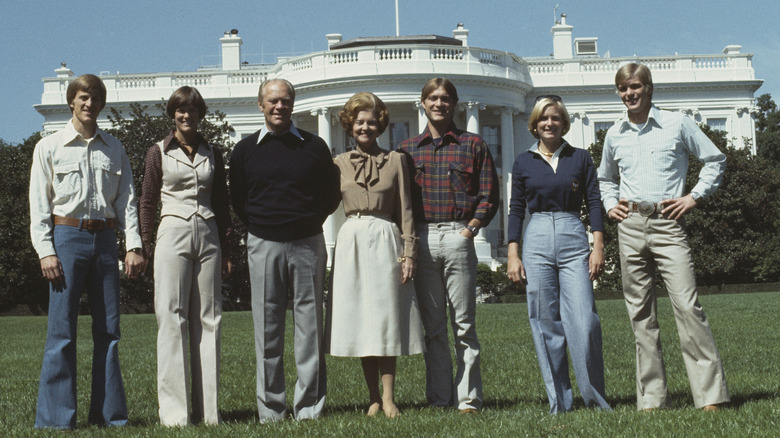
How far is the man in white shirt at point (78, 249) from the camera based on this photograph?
21.2 ft

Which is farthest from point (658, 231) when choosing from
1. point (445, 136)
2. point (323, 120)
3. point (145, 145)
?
point (323, 120)

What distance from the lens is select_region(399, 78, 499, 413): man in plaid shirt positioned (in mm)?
6930

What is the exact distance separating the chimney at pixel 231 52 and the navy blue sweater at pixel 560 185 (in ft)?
161

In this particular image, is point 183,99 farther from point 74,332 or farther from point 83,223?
point 74,332

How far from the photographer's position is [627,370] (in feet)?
31.9

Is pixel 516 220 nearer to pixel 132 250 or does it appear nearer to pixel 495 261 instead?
pixel 132 250

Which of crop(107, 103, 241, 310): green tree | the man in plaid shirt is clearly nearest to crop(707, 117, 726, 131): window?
crop(107, 103, 241, 310): green tree

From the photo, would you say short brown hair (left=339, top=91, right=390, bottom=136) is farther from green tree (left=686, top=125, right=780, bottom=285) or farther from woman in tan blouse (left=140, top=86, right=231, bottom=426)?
green tree (left=686, top=125, right=780, bottom=285)

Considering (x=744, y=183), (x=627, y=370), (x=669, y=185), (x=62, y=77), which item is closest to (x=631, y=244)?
(x=669, y=185)

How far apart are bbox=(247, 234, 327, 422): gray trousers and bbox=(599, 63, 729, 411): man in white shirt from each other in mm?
2348

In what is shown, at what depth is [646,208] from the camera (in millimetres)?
6594

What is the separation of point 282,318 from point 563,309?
2123 millimetres

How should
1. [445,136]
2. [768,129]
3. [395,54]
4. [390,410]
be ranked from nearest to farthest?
[390,410]
[445,136]
[395,54]
[768,129]

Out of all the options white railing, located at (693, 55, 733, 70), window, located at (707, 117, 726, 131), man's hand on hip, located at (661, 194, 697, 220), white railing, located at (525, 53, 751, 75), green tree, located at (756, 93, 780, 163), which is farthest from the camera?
green tree, located at (756, 93, 780, 163)
